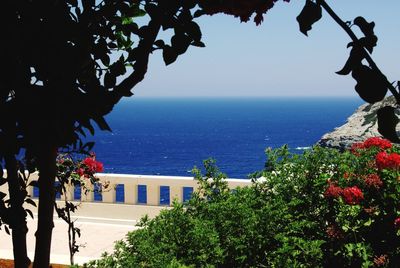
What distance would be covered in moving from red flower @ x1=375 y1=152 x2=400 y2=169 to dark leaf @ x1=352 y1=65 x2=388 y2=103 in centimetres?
369

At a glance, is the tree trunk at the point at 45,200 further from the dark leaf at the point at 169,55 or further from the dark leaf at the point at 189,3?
the dark leaf at the point at 189,3

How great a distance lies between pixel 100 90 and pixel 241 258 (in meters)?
2.39

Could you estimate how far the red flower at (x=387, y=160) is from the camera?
4305 millimetres

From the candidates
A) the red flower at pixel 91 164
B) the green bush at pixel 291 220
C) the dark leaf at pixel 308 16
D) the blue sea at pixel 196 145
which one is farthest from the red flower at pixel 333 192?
the blue sea at pixel 196 145

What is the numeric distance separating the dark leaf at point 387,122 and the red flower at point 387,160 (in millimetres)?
3638

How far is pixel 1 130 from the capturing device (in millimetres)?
1686

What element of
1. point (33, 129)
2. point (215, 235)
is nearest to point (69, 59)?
point (33, 129)

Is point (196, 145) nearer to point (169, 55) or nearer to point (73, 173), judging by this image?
point (73, 173)

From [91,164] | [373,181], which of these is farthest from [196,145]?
[373,181]

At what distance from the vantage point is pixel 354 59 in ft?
2.67

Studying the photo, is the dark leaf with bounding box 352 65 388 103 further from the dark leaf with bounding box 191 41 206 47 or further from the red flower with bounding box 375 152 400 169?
the red flower with bounding box 375 152 400 169

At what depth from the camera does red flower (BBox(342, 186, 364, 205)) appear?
4.18 meters

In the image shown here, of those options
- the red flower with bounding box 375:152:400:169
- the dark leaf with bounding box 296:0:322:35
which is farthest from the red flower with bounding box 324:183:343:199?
the dark leaf with bounding box 296:0:322:35

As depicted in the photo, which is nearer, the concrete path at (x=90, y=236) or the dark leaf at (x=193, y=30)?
the dark leaf at (x=193, y=30)
